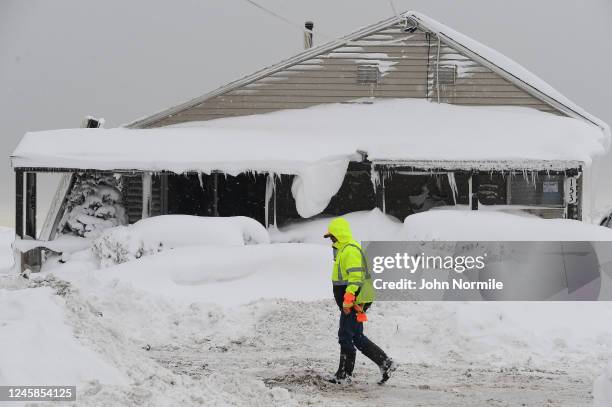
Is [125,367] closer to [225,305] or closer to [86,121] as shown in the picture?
[225,305]

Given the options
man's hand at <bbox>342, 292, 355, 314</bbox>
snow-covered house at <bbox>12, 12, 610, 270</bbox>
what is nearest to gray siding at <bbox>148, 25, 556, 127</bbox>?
snow-covered house at <bbox>12, 12, 610, 270</bbox>

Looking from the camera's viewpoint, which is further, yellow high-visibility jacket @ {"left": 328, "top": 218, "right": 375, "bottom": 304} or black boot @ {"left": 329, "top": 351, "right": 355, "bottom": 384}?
black boot @ {"left": 329, "top": 351, "right": 355, "bottom": 384}

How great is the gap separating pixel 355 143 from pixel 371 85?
2.83 meters

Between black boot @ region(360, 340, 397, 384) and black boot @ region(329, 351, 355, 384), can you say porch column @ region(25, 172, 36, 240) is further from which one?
black boot @ region(360, 340, 397, 384)

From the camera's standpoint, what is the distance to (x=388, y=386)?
28.9 feet

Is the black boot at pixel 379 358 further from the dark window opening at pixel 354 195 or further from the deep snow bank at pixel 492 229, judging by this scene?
the dark window opening at pixel 354 195

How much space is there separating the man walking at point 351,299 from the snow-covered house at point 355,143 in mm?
11313

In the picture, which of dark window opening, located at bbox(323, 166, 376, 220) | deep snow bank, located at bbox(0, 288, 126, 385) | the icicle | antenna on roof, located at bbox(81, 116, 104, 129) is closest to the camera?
deep snow bank, located at bbox(0, 288, 126, 385)

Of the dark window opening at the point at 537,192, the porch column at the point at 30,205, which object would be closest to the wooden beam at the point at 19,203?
the porch column at the point at 30,205

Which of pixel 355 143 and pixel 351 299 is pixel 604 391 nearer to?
pixel 351 299

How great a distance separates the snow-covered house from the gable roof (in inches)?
1.5

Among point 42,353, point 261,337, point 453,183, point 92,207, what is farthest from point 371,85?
point 42,353

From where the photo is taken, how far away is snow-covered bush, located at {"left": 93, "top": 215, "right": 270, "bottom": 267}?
55.2 ft

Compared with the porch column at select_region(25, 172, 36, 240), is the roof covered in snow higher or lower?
higher
